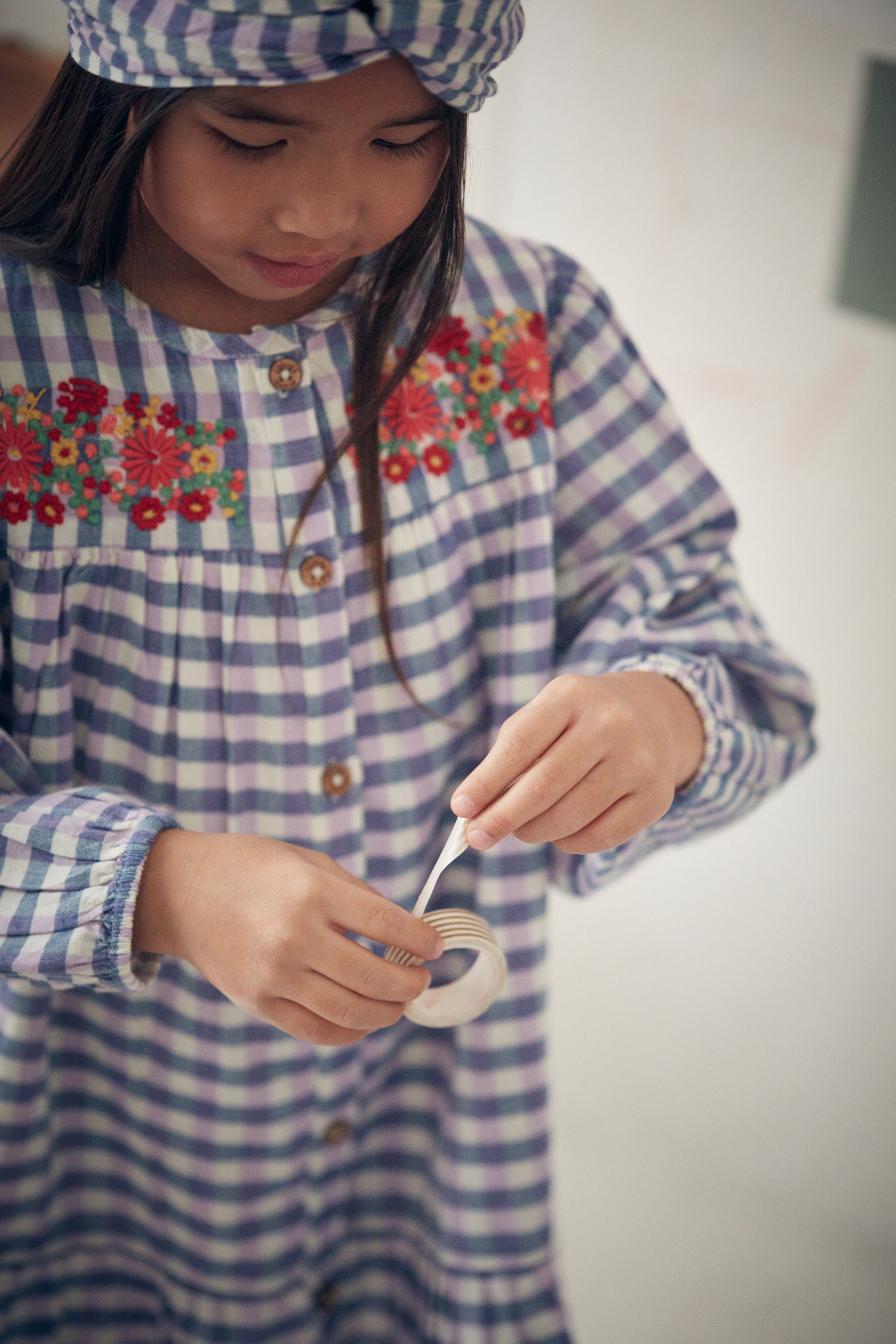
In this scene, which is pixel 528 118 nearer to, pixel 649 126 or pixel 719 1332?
pixel 649 126

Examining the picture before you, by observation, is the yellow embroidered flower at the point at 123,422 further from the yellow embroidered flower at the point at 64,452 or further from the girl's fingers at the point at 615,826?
the girl's fingers at the point at 615,826

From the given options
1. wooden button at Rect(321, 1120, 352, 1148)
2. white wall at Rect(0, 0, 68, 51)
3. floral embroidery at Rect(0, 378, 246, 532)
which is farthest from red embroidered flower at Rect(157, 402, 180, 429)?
white wall at Rect(0, 0, 68, 51)

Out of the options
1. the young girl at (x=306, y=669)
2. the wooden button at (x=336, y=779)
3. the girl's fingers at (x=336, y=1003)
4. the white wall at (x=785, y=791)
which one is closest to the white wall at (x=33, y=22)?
the white wall at (x=785, y=791)

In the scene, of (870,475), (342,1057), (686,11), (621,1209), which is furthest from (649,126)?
(621,1209)

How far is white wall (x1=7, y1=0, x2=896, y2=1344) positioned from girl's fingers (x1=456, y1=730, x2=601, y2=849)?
619 mm

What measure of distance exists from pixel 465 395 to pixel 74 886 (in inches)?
11.2

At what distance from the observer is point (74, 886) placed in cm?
38

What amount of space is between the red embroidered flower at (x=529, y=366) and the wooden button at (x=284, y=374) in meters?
0.11

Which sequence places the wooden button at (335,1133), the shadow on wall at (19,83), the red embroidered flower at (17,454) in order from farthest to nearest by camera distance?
the shadow on wall at (19,83) < the wooden button at (335,1133) < the red embroidered flower at (17,454)

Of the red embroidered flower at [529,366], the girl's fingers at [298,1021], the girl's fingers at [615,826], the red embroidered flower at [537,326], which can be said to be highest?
the red embroidered flower at [537,326]

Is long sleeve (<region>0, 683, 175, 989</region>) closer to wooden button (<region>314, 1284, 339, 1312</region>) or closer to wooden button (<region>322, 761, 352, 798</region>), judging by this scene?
wooden button (<region>322, 761, 352, 798</region>)

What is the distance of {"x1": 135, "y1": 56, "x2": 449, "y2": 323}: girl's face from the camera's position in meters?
0.33

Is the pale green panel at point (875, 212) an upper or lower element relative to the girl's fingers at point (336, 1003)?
upper

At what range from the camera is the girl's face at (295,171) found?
0.33 metres
